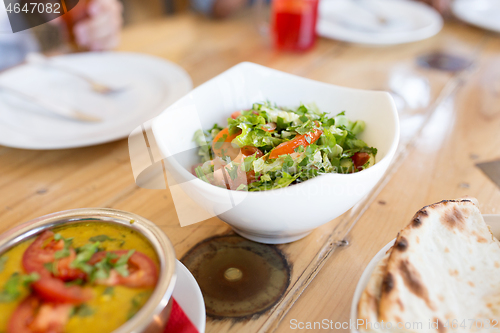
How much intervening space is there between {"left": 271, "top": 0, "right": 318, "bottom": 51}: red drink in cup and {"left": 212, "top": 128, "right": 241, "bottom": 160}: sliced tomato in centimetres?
124

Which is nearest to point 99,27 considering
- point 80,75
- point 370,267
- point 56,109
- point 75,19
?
point 75,19

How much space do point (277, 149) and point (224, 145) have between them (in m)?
0.15

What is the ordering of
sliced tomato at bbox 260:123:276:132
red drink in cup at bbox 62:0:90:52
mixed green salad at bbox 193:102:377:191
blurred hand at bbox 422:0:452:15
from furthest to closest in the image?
blurred hand at bbox 422:0:452:15
red drink in cup at bbox 62:0:90:52
sliced tomato at bbox 260:123:276:132
mixed green salad at bbox 193:102:377:191

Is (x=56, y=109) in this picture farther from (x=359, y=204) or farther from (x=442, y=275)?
(x=442, y=275)

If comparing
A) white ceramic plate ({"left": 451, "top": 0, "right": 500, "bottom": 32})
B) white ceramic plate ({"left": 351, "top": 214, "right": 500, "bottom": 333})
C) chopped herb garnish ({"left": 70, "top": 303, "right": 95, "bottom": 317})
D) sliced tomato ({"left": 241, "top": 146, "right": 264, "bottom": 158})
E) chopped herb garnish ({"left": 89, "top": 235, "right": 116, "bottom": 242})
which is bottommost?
white ceramic plate ({"left": 451, "top": 0, "right": 500, "bottom": 32})

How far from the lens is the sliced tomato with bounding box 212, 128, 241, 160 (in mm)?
950

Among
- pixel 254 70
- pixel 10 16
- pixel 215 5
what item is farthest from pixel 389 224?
pixel 215 5

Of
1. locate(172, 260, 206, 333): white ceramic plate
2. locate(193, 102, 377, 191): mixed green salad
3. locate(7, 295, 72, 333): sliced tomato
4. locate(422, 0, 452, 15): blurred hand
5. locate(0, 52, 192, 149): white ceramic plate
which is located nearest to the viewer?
locate(7, 295, 72, 333): sliced tomato

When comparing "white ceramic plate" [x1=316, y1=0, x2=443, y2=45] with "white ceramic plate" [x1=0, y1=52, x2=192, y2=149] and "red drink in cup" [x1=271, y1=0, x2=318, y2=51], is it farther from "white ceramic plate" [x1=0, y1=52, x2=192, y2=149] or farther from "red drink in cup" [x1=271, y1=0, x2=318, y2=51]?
"white ceramic plate" [x1=0, y1=52, x2=192, y2=149]

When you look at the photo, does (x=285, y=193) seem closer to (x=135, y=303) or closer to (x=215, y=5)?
(x=135, y=303)

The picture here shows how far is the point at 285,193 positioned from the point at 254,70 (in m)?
0.61

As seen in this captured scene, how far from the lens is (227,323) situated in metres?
0.77

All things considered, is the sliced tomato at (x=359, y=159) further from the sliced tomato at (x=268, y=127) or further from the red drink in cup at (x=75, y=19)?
the red drink in cup at (x=75, y=19)

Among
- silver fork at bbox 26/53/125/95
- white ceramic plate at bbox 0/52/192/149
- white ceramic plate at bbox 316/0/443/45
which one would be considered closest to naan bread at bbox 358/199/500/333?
white ceramic plate at bbox 0/52/192/149
